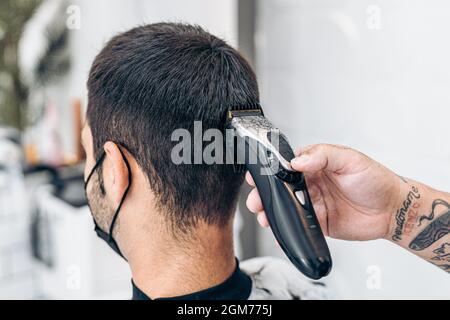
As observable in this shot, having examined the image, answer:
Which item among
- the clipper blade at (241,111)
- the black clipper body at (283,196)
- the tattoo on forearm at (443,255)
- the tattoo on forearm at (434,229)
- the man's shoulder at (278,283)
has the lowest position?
the man's shoulder at (278,283)

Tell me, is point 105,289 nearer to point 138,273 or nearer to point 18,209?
point 18,209

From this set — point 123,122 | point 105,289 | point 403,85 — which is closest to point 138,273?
point 123,122

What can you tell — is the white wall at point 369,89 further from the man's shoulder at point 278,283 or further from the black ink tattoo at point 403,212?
the black ink tattoo at point 403,212

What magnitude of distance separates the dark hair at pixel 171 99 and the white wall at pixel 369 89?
60 cm

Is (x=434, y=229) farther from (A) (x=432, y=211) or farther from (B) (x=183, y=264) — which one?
(B) (x=183, y=264)

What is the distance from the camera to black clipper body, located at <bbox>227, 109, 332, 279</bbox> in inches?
27.4

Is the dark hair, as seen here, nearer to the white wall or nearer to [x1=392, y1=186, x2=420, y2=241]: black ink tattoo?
[x1=392, y1=186, x2=420, y2=241]: black ink tattoo

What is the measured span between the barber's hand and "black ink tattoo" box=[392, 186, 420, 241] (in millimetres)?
15

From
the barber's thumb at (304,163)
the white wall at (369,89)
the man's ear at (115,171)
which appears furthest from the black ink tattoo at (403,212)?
the man's ear at (115,171)

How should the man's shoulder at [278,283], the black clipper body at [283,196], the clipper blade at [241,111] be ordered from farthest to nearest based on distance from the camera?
1. the man's shoulder at [278,283]
2. the clipper blade at [241,111]
3. the black clipper body at [283,196]

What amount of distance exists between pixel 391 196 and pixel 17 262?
163 cm

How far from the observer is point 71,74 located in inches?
83.5

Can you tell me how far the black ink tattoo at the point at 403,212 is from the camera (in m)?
0.98

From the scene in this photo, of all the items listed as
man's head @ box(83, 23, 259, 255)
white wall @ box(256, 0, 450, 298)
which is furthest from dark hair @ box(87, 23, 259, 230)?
white wall @ box(256, 0, 450, 298)
